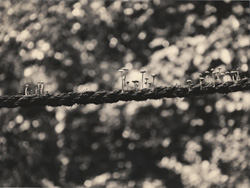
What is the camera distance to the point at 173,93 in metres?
0.34

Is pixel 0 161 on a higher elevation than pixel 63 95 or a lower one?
lower

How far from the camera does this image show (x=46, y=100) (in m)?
0.33

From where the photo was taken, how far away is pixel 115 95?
0.34 metres

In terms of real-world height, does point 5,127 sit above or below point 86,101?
below

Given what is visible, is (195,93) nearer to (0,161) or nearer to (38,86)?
(38,86)

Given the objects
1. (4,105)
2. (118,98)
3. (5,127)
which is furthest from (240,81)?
(5,127)

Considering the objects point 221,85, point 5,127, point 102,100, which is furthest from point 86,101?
point 5,127

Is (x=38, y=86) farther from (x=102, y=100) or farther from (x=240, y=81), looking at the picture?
(x=240, y=81)

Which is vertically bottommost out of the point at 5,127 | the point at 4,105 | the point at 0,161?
the point at 0,161

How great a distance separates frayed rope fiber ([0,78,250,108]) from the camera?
33 cm

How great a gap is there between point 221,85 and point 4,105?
224 millimetres

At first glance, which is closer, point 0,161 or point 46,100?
point 46,100

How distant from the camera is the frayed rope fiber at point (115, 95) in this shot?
33 centimetres

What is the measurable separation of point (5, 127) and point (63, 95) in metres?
1.64
